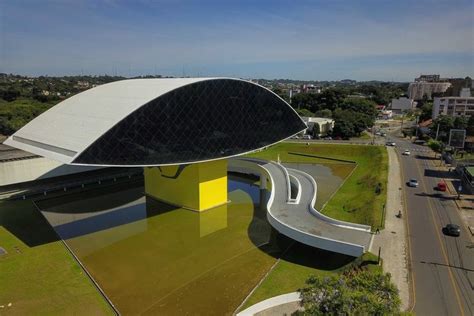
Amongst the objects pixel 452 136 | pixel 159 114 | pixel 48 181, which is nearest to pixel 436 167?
pixel 452 136

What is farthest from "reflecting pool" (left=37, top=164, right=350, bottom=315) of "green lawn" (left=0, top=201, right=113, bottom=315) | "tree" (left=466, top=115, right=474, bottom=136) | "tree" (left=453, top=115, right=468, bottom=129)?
"tree" (left=453, top=115, right=468, bottom=129)

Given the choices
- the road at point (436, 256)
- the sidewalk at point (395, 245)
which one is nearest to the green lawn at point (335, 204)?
the sidewalk at point (395, 245)

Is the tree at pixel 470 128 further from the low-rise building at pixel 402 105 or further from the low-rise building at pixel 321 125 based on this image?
the low-rise building at pixel 402 105

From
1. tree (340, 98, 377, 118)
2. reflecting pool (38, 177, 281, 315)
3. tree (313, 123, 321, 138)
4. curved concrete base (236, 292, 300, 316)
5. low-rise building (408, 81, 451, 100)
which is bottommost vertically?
reflecting pool (38, 177, 281, 315)

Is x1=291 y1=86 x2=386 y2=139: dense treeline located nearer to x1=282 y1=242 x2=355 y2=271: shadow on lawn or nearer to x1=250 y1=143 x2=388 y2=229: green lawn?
x1=250 y1=143 x2=388 y2=229: green lawn

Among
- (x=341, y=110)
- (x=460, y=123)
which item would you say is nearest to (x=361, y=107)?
(x=341, y=110)

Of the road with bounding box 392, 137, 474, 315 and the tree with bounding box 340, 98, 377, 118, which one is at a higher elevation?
the tree with bounding box 340, 98, 377, 118

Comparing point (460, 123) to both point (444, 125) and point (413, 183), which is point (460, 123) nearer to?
point (444, 125)

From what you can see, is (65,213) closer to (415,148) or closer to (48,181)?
(48,181)
